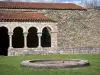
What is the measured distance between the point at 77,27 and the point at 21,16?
663 cm

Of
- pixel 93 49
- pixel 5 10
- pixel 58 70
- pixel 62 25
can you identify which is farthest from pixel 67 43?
pixel 58 70

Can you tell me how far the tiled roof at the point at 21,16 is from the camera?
1431 inches

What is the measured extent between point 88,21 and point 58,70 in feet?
66.9

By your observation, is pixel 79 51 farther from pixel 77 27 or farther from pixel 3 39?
pixel 3 39

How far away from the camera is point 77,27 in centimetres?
4041

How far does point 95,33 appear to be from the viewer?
41.0 metres

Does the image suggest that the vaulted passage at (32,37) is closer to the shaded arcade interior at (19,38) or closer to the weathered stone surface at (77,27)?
the shaded arcade interior at (19,38)

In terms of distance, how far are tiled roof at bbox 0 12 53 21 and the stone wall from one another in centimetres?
181

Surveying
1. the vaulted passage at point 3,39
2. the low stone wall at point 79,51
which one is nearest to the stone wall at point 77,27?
the vaulted passage at point 3,39

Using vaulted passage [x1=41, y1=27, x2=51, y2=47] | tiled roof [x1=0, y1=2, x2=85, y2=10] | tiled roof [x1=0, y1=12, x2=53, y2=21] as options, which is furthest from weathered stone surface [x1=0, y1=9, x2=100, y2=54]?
vaulted passage [x1=41, y1=27, x2=51, y2=47]

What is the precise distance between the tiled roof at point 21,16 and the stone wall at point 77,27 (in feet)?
5.93

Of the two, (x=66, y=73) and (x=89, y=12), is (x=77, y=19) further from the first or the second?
(x=66, y=73)

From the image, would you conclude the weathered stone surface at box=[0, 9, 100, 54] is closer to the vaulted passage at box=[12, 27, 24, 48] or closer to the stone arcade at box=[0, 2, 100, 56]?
the stone arcade at box=[0, 2, 100, 56]

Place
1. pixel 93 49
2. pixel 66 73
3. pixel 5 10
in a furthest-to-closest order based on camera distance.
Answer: pixel 5 10, pixel 93 49, pixel 66 73
